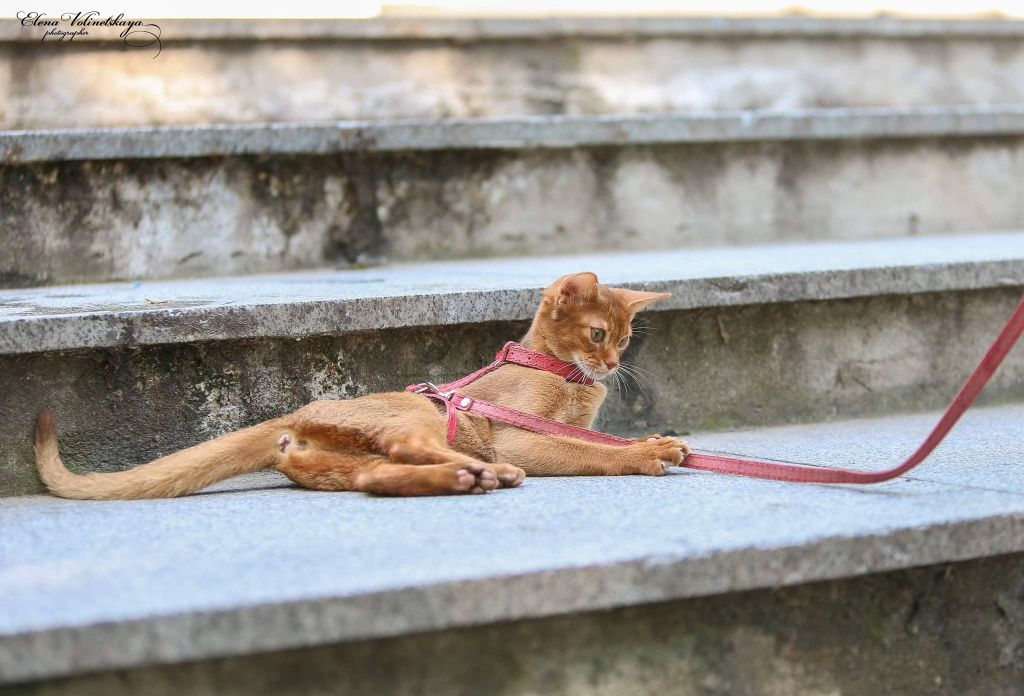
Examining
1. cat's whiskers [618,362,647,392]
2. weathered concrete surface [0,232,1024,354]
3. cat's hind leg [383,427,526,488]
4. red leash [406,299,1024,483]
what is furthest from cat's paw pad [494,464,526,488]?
cat's whiskers [618,362,647,392]

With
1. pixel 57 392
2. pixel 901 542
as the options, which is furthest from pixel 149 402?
pixel 901 542

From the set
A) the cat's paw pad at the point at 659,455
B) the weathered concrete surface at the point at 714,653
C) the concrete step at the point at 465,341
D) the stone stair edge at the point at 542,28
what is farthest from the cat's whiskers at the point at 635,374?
the stone stair edge at the point at 542,28

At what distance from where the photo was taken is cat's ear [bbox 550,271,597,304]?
2.45m

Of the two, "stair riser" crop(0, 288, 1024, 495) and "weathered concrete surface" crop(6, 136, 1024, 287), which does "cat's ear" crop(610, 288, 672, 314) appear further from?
"weathered concrete surface" crop(6, 136, 1024, 287)

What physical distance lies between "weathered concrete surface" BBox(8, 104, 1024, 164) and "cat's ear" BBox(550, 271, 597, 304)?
1.36 meters

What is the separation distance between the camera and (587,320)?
96.3 inches

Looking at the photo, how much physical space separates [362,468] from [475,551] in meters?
0.55

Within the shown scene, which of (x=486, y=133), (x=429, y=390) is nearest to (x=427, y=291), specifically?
(x=429, y=390)

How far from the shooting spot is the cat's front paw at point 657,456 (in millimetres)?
2301

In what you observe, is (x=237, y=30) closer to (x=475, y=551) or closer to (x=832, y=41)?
(x=832, y=41)

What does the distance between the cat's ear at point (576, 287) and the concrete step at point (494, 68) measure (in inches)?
83.4

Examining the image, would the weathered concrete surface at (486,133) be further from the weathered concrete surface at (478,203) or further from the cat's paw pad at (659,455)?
the cat's paw pad at (659,455)

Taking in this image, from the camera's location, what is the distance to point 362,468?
7.17 feet

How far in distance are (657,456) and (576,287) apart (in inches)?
15.3
